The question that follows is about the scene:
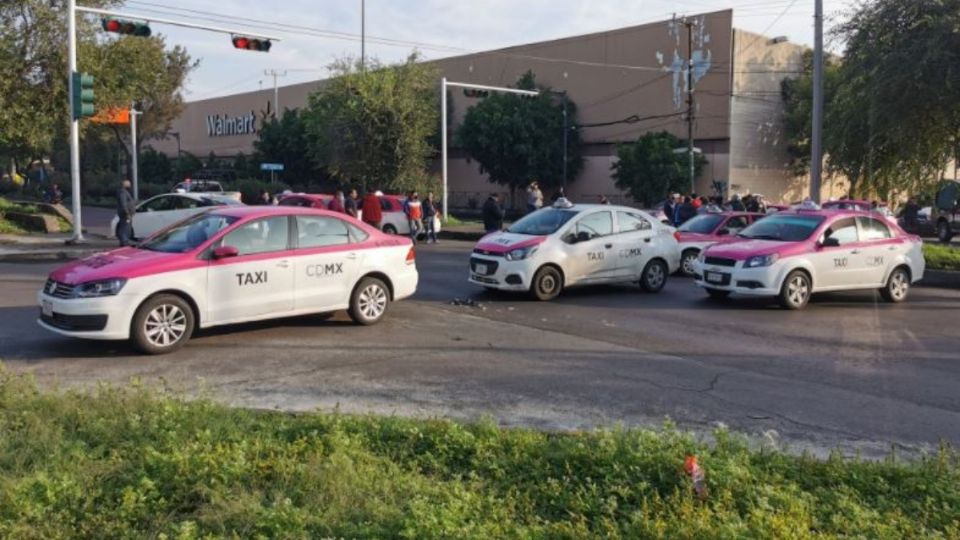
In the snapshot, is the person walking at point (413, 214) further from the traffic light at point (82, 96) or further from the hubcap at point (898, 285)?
the hubcap at point (898, 285)

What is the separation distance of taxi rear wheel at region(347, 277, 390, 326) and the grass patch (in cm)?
496

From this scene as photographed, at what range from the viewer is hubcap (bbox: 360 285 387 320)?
11.2m

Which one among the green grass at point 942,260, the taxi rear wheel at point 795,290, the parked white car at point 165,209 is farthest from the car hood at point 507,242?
the parked white car at point 165,209

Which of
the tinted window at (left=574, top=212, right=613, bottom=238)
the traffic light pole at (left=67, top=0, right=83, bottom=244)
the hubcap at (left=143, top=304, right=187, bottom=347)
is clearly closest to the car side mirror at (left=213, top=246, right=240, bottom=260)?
the hubcap at (left=143, top=304, right=187, bottom=347)

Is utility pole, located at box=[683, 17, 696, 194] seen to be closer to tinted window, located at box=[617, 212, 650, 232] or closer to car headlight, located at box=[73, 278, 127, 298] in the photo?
tinted window, located at box=[617, 212, 650, 232]

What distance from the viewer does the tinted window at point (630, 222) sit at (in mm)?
15227

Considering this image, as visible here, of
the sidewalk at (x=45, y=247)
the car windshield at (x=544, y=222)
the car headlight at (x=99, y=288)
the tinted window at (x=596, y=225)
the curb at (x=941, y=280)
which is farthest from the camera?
the sidewalk at (x=45, y=247)

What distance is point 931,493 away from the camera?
4.92 m

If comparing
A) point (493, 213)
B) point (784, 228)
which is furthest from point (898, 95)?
point (493, 213)

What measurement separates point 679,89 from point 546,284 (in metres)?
37.3

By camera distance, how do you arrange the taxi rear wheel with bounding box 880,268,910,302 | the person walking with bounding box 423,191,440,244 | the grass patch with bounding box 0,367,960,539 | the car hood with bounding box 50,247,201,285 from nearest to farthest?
the grass patch with bounding box 0,367,960,539
the car hood with bounding box 50,247,201,285
the taxi rear wheel with bounding box 880,268,910,302
the person walking with bounding box 423,191,440,244

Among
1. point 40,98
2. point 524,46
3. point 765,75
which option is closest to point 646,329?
point 40,98

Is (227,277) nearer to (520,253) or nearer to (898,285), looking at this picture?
(520,253)

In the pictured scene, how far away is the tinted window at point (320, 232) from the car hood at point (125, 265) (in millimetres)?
1371
